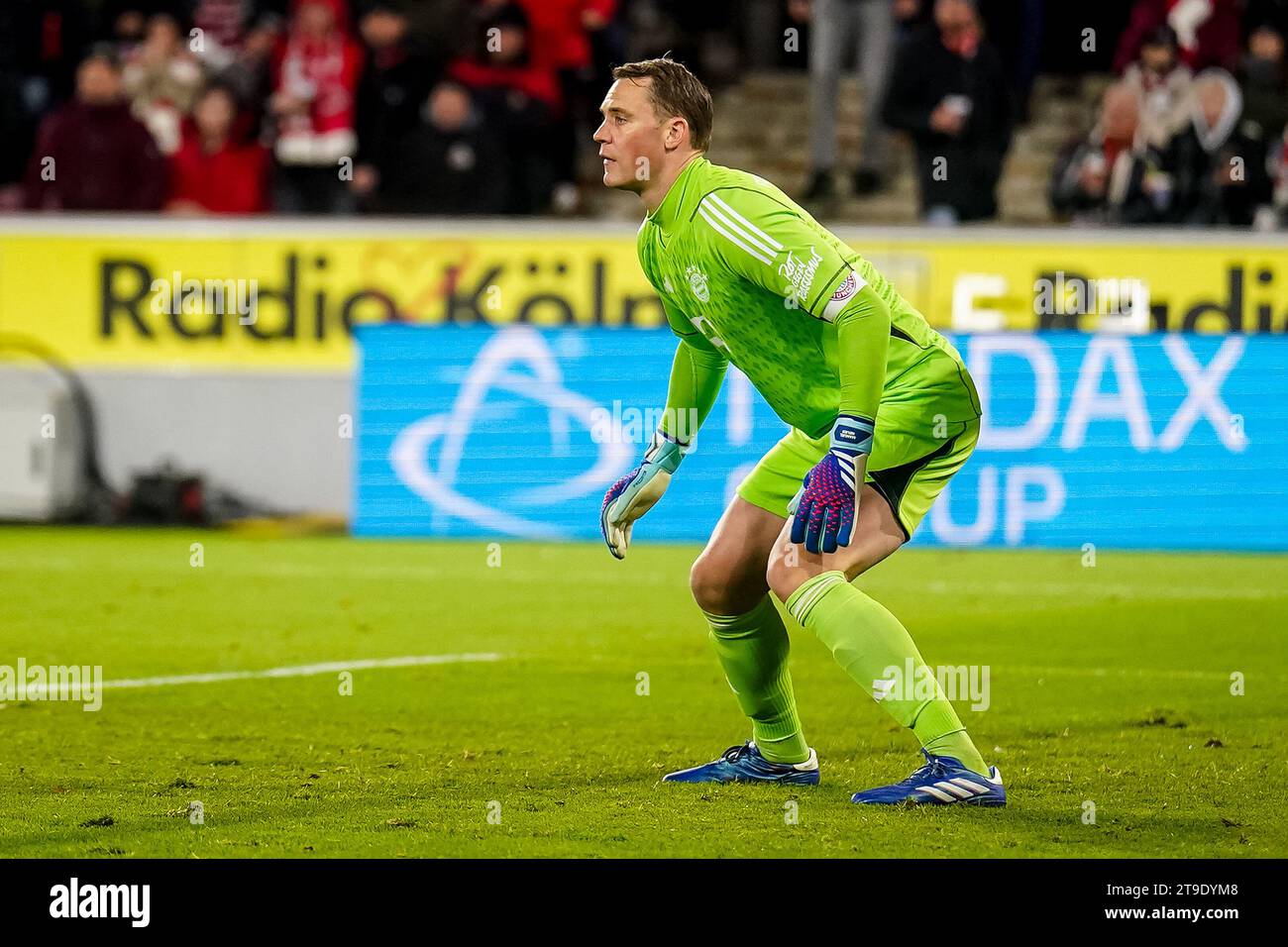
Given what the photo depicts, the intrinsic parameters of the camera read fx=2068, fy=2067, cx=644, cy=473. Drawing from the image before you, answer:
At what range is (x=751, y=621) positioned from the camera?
21.1ft

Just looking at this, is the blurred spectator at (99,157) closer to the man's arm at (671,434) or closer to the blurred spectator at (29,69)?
the blurred spectator at (29,69)

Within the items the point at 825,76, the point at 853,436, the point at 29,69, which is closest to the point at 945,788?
the point at 853,436

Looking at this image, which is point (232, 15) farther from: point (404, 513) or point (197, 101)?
point (404, 513)

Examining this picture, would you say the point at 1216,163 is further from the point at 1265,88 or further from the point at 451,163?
the point at 451,163

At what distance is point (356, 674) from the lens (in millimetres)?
8758

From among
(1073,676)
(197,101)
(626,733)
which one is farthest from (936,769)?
(197,101)

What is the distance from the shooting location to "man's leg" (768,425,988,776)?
5.84 metres

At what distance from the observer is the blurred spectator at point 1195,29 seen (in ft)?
53.9

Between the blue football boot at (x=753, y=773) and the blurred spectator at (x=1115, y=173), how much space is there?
9.80 metres

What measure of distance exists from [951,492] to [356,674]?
20.2ft

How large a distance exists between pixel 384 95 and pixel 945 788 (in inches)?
455

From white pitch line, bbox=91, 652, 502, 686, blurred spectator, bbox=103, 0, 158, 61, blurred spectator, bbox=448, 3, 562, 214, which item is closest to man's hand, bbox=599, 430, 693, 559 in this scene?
white pitch line, bbox=91, 652, 502, 686

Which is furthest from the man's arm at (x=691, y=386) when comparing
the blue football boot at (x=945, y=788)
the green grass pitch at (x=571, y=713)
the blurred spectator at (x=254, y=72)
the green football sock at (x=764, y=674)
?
the blurred spectator at (x=254, y=72)

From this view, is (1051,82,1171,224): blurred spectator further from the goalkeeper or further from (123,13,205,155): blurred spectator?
the goalkeeper
